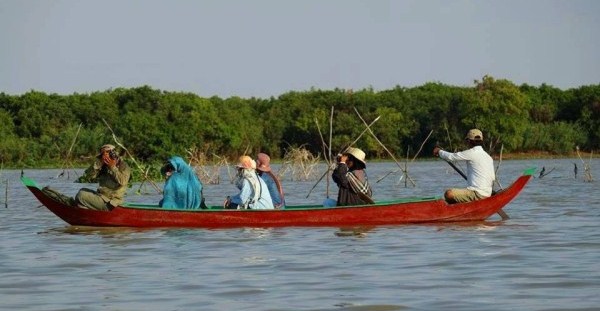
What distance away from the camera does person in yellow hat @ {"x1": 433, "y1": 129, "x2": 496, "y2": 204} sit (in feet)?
47.0

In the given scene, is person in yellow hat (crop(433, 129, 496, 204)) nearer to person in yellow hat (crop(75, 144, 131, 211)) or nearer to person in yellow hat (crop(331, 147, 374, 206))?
person in yellow hat (crop(331, 147, 374, 206))

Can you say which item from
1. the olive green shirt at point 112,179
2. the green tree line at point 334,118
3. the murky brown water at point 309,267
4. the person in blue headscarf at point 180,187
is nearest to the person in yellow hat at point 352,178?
the murky brown water at point 309,267

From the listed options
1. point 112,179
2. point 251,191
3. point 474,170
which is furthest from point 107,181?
point 474,170

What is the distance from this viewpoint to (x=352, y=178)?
14188 millimetres

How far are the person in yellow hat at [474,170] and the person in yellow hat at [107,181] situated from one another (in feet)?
11.9

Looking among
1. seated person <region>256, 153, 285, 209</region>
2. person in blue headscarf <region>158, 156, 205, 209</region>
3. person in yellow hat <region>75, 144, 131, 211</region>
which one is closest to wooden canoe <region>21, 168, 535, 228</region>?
person in yellow hat <region>75, 144, 131, 211</region>

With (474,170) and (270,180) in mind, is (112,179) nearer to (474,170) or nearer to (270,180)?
(270,180)

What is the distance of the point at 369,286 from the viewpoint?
9.16m

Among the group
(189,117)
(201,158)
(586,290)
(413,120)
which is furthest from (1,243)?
(413,120)

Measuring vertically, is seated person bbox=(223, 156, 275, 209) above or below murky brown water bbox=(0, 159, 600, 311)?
above

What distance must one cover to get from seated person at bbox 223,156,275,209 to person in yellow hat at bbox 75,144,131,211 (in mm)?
1306

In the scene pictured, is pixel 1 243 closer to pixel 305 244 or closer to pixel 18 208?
pixel 305 244

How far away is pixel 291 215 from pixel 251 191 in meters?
0.60

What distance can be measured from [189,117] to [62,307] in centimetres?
5338
